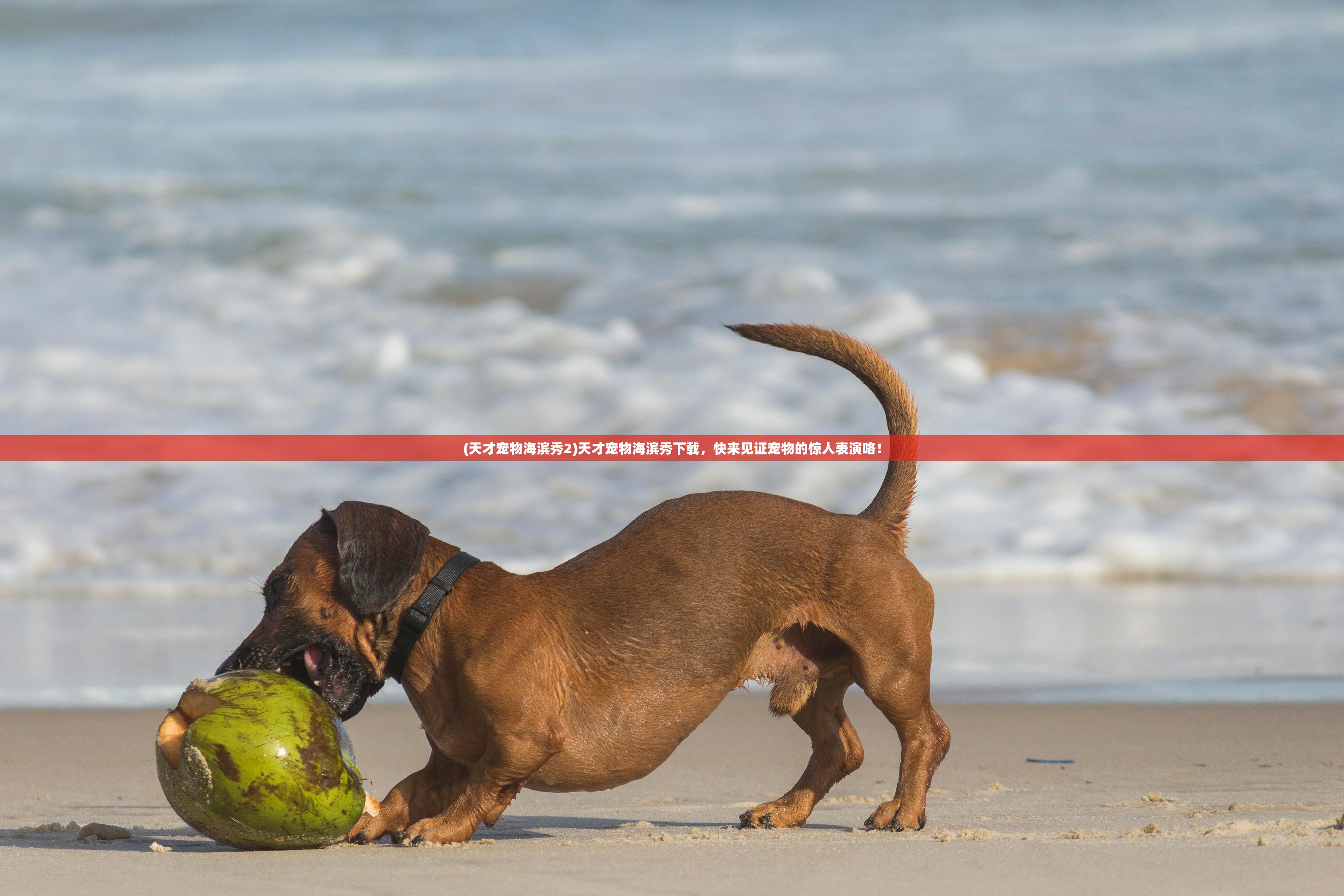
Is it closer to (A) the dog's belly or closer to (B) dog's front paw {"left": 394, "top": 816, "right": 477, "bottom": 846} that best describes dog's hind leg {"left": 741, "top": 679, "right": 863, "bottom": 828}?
(A) the dog's belly

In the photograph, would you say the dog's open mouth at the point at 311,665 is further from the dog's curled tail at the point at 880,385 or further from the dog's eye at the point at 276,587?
the dog's curled tail at the point at 880,385

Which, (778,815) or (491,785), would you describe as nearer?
(491,785)

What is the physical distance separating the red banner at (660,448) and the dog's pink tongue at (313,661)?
277 inches

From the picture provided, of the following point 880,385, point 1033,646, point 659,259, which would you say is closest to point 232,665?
point 880,385

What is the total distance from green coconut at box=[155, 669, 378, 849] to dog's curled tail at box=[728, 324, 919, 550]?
1.66m

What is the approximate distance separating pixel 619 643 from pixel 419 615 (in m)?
0.54

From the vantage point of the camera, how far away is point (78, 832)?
407 centimetres

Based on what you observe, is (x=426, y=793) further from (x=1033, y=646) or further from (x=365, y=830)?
(x=1033, y=646)

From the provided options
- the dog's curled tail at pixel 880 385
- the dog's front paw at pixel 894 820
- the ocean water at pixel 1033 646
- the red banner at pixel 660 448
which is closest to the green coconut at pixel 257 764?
the dog's front paw at pixel 894 820

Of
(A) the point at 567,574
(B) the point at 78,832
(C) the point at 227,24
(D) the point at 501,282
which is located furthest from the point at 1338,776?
(C) the point at 227,24

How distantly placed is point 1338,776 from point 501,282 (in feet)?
32.5

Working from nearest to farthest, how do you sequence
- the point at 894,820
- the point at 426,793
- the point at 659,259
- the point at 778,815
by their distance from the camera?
1. the point at 426,793
2. the point at 894,820
3. the point at 778,815
4. the point at 659,259

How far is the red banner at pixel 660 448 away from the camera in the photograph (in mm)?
10711

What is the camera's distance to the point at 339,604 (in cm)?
392
